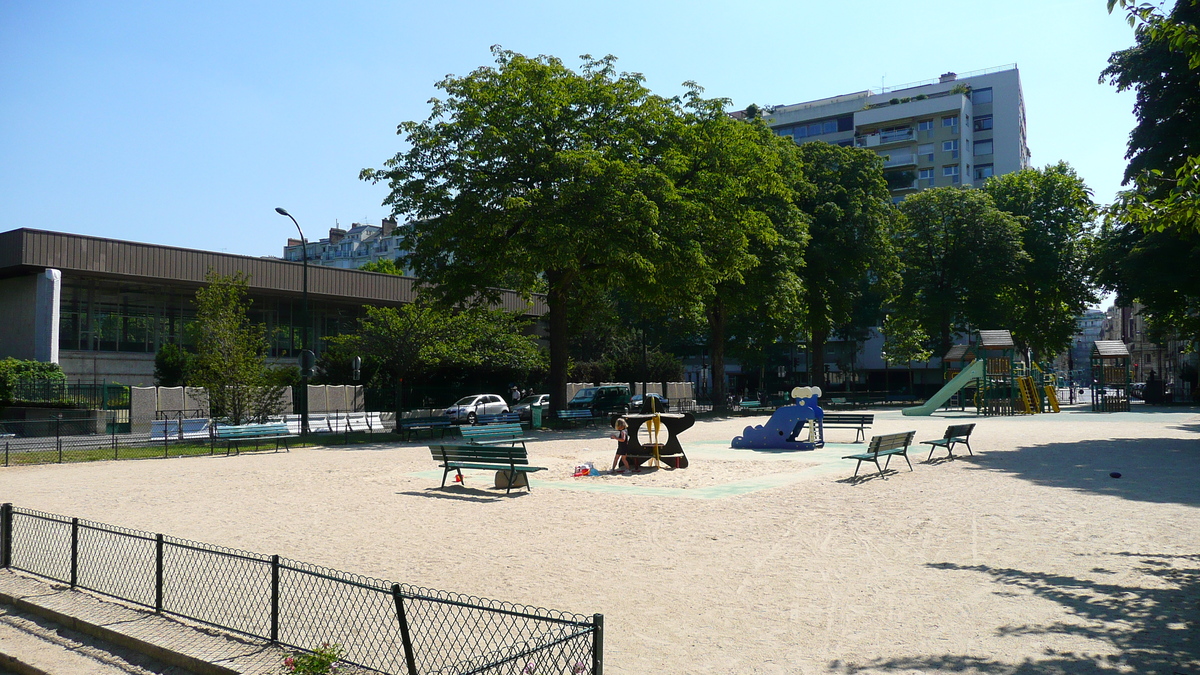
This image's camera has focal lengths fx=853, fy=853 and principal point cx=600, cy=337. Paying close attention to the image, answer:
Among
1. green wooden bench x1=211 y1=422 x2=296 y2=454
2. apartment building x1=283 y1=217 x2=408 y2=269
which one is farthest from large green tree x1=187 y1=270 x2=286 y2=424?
apartment building x1=283 y1=217 x2=408 y2=269

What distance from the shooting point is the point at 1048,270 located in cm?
5469

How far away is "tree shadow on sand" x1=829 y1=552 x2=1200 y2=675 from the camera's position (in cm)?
560

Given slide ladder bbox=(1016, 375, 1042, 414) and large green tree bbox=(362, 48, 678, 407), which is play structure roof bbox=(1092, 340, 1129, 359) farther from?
large green tree bbox=(362, 48, 678, 407)

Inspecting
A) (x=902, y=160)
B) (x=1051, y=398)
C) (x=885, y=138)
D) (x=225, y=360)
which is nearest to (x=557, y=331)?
(x=225, y=360)

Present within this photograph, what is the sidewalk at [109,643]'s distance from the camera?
20.0ft

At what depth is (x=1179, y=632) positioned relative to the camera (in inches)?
249

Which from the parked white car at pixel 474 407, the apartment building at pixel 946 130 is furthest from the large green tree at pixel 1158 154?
the apartment building at pixel 946 130

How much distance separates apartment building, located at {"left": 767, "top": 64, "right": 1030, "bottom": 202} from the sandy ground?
226 feet

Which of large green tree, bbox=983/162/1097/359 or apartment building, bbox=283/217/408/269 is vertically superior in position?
apartment building, bbox=283/217/408/269

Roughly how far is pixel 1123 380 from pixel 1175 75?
29.8 meters

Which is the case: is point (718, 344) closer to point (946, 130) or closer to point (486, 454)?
point (486, 454)

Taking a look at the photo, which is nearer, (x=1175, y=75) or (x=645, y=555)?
(x=645, y=555)

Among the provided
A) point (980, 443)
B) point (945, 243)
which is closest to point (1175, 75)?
point (980, 443)

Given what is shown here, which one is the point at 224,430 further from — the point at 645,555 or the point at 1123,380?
the point at 1123,380
